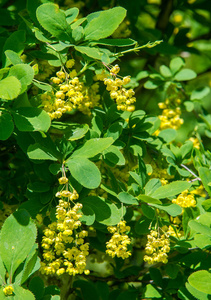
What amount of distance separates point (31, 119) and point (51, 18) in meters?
0.28

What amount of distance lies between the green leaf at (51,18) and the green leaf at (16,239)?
0.51 meters

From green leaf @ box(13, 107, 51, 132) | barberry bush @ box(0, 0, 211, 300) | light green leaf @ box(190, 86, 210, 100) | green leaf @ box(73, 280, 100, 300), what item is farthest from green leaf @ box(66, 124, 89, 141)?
light green leaf @ box(190, 86, 210, 100)

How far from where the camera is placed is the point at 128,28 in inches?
68.1

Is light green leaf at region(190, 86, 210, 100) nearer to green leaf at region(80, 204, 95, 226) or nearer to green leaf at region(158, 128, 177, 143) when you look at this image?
green leaf at region(158, 128, 177, 143)

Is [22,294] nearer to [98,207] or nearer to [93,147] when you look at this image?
[98,207]

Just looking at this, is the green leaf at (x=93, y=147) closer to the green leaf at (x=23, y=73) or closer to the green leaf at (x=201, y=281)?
the green leaf at (x=23, y=73)

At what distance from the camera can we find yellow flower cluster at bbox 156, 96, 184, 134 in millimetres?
1640

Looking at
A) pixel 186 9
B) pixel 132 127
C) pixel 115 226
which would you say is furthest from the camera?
pixel 186 9

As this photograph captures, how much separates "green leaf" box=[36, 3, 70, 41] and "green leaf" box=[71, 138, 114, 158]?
32cm

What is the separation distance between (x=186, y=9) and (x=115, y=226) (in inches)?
54.9

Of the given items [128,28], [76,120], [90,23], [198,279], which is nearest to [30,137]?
[90,23]

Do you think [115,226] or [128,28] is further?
[128,28]

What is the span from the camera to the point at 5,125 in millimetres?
1031

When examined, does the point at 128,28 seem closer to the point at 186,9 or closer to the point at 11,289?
the point at 186,9
